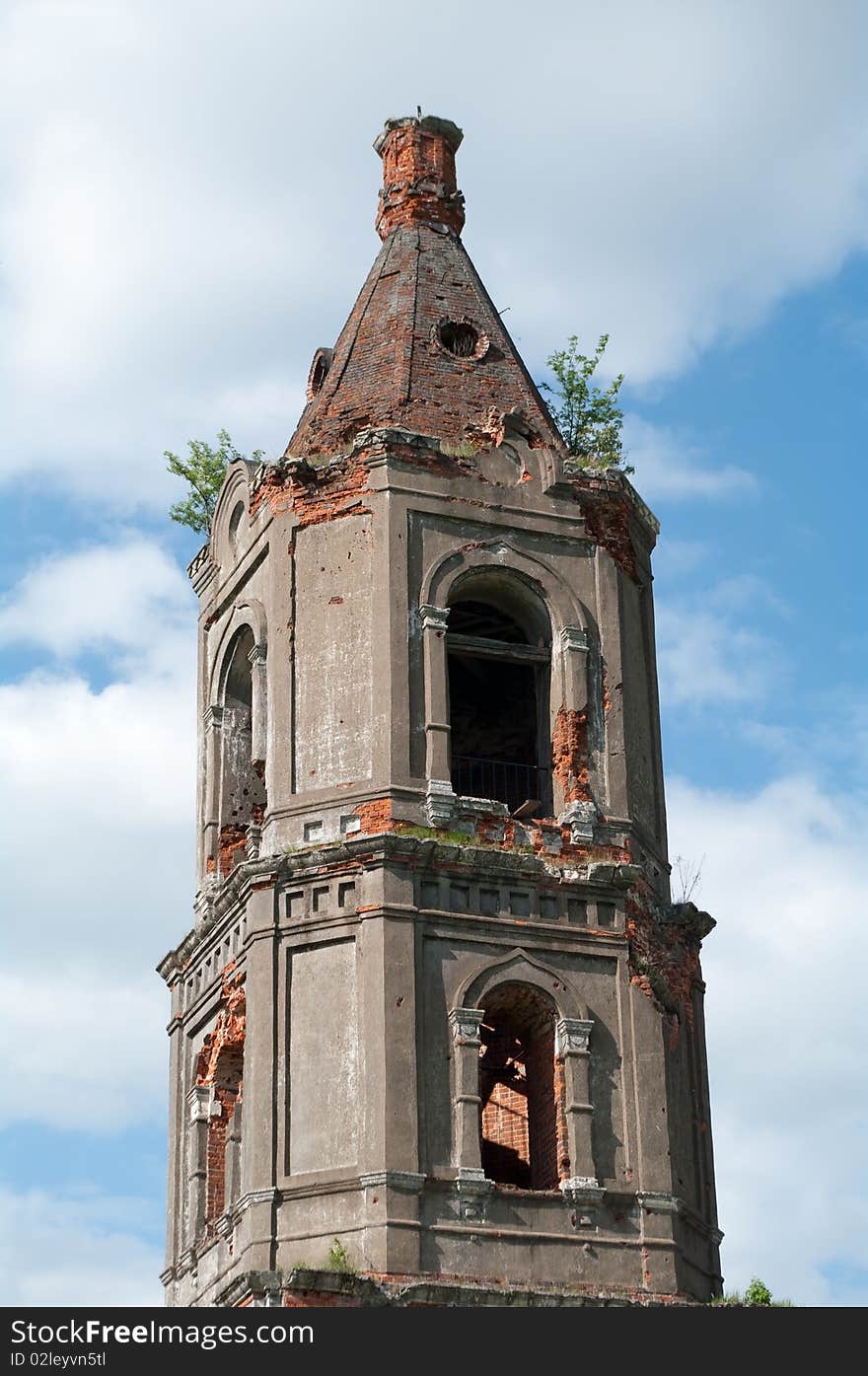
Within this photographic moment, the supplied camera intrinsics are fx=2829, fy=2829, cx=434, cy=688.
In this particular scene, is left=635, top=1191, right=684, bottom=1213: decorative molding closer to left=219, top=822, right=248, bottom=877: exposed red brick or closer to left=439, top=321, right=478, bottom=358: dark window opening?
left=219, top=822, right=248, bottom=877: exposed red brick

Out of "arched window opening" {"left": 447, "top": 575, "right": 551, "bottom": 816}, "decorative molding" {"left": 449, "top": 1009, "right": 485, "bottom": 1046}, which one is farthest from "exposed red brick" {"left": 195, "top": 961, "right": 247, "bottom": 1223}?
"arched window opening" {"left": 447, "top": 575, "right": 551, "bottom": 816}

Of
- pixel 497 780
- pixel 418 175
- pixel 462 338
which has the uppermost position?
pixel 418 175

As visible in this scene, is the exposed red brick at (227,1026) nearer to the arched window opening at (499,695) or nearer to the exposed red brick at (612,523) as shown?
the arched window opening at (499,695)

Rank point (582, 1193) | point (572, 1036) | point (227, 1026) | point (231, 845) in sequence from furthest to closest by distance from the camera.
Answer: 1. point (231, 845)
2. point (227, 1026)
3. point (572, 1036)
4. point (582, 1193)

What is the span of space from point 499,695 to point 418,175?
20.1ft

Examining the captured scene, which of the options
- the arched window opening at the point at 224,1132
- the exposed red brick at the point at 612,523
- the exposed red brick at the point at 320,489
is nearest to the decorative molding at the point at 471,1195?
the arched window opening at the point at 224,1132

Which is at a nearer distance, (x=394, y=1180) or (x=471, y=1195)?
(x=394, y=1180)

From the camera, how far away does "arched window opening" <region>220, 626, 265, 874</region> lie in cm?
2803

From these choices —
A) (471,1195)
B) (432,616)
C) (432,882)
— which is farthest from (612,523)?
(471,1195)

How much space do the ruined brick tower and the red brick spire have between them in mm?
1736

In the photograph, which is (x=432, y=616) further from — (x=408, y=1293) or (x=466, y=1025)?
Answer: (x=408, y=1293)

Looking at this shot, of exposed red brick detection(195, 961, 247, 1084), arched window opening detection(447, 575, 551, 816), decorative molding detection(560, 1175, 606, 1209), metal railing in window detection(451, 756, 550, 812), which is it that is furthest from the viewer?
metal railing in window detection(451, 756, 550, 812)

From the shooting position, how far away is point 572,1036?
83.4 feet

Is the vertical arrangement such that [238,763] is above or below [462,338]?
below
